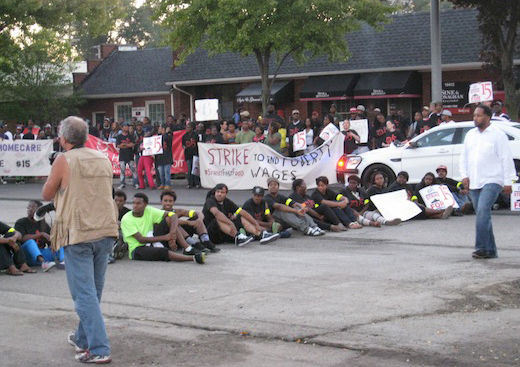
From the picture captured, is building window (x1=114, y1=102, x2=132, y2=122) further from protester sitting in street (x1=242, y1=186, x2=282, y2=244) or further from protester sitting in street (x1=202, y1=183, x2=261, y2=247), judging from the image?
protester sitting in street (x1=202, y1=183, x2=261, y2=247)

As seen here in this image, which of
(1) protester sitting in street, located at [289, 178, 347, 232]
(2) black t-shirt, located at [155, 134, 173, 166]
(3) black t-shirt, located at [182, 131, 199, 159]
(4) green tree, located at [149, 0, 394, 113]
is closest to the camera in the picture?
(1) protester sitting in street, located at [289, 178, 347, 232]

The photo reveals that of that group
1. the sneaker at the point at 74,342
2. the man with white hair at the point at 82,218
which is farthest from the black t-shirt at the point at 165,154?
the man with white hair at the point at 82,218

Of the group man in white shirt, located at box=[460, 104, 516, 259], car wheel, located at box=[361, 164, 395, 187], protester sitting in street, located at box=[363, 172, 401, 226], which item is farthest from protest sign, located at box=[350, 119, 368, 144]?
man in white shirt, located at box=[460, 104, 516, 259]

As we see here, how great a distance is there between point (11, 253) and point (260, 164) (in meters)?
10.9

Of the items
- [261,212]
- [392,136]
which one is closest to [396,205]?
[261,212]

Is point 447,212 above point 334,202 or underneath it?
underneath

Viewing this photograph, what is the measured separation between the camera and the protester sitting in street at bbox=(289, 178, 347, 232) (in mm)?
15242

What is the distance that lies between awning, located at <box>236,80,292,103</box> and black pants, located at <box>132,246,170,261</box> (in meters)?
23.3

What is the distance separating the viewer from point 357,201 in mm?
16297

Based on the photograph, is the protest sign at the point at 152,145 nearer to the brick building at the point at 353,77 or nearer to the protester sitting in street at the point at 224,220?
the protester sitting in street at the point at 224,220

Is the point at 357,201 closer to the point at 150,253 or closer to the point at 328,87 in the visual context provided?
the point at 150,253

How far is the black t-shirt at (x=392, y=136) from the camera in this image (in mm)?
22125

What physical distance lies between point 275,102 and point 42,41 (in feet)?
33.4

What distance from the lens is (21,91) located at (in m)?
39.7
